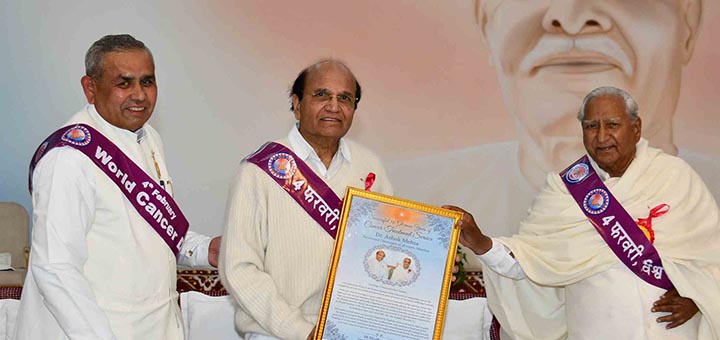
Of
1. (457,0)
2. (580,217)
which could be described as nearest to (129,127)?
(580,217)

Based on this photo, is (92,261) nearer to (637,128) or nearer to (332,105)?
(332,105)

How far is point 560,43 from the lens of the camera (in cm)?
675

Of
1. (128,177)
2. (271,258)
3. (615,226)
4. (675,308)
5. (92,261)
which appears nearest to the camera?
(92,261)

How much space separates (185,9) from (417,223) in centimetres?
352

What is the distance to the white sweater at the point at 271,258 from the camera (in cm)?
326

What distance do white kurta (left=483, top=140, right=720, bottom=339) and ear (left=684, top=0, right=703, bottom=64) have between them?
319 centimetres

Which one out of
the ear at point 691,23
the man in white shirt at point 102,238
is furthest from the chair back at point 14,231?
the ear at point 691,23

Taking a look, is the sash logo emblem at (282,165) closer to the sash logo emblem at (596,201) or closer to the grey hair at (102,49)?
the grey hair at (102,49)

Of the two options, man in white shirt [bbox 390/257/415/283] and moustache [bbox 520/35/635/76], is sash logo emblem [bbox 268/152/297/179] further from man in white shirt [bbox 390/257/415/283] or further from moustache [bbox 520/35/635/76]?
moustache [bbox 520/35/635/76]

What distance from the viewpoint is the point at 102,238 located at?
301cm

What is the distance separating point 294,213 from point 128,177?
60cm

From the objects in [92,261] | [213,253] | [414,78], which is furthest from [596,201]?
[414,78]

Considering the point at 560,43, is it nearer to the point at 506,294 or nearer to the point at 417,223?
the point at 506,294

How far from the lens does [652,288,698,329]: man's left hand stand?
366 cm
